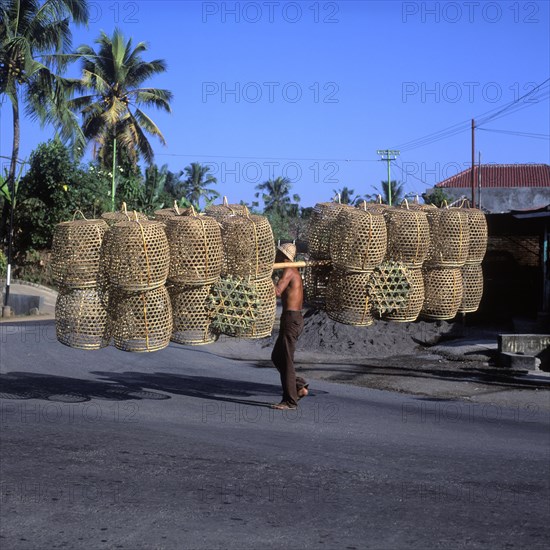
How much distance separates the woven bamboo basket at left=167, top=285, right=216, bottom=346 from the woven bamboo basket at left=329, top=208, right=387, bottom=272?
916 millimetres

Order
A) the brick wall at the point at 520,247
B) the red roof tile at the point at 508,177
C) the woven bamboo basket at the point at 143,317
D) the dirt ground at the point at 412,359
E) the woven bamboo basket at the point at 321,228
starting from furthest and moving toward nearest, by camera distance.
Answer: the red roof tile at the point at 508,177
the brick wall at the point at 520,247
the dirt ground at the point at 412,359
the woven bamboo basket at the point at 321,228
the woven bamboo basket at the point at 143,317

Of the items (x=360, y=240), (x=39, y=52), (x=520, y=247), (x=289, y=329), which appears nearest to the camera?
(x=360, y=240)

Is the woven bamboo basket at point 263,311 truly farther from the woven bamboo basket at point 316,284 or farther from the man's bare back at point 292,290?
the man's bare back at point 292,290

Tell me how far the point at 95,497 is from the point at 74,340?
58.9 inches

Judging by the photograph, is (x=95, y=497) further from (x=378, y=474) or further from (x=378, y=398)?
(x=378, y=398)

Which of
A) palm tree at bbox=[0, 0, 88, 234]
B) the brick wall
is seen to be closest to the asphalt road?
the brick wall

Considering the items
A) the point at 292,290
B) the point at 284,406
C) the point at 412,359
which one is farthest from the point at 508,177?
the point at 292,290

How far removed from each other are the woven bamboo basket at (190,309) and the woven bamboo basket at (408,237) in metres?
1.25

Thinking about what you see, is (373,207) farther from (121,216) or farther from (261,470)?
(261,470)

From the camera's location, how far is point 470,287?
5676 mm

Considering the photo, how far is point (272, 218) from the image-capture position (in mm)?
37031

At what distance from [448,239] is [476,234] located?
24 cm

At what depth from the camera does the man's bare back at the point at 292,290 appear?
7044mm

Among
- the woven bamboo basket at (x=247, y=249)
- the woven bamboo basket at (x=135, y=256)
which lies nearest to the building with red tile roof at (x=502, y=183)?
the woven bamboo basket at (x=247, y=249)
